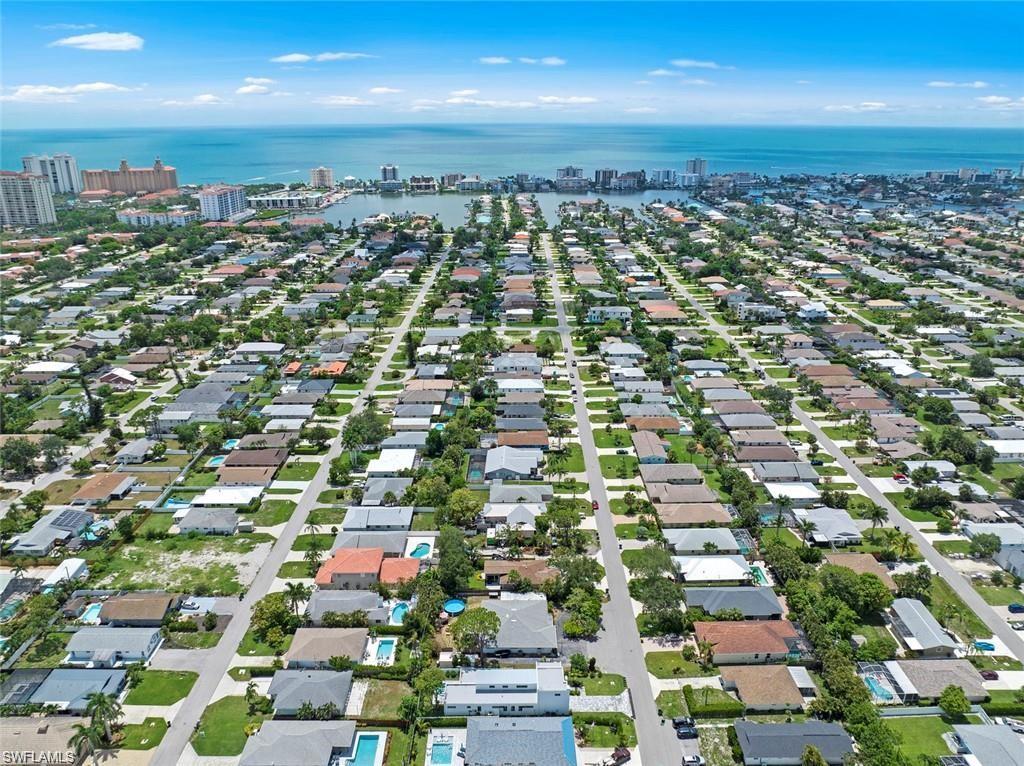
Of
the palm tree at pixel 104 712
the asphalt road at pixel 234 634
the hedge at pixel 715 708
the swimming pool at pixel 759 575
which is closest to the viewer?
the palm tree at pixel 104 712

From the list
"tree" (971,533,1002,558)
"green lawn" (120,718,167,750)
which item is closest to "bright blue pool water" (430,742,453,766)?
"green lawn" (120,718,167,750)

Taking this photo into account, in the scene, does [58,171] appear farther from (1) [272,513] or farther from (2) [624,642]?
(2) [624,642]

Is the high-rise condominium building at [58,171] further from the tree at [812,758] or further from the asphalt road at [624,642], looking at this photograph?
the tree at [812,758]

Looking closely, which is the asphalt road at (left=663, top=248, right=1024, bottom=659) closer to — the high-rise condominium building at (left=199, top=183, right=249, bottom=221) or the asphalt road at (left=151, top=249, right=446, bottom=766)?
the asphalt road at (left=151, top=249, right=446, bottom=766)

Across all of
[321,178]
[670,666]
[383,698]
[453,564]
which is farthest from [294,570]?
[321,178]

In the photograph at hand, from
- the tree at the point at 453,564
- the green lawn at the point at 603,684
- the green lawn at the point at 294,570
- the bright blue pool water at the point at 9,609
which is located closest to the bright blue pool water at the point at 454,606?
the tree at the point at 453,564

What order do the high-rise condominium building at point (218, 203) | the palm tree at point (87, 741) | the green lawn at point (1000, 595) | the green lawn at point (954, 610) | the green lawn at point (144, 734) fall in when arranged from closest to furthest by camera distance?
1. the palm tree at point (87, 741)
2. the green lawn at point (144, 734)
3. the green lawn at point (954, 610)
4. the green lawn at point (1000, 595)
5. the high-rise condominium building at point (218, 203)

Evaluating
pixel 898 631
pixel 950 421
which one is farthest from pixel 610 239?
pixel 898 631
